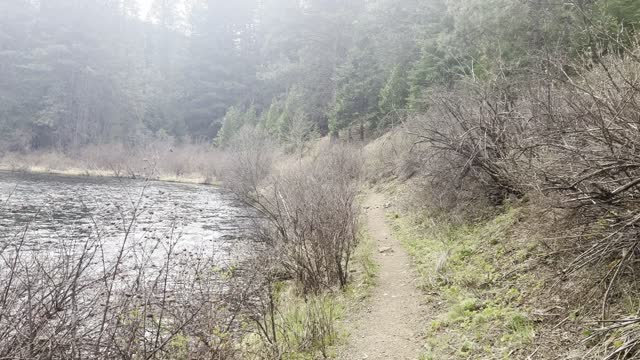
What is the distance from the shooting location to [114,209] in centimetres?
1997

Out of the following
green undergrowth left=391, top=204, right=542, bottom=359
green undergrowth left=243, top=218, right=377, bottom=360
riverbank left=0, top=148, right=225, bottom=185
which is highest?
green undergrowth left=391, top=204, right=542, bottom=359

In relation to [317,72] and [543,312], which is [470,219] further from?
[317,72]

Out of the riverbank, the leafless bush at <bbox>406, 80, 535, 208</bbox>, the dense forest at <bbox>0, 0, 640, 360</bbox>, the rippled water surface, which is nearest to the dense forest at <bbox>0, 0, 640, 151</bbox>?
the dense forest at <bbox>0, 0, 640, 360</bbox>

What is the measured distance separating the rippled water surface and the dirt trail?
3509 millimetres

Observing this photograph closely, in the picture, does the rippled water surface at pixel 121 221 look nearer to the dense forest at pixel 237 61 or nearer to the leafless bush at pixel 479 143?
the leafless bush at pixel 479 143

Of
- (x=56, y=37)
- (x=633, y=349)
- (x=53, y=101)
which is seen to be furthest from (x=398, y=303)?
(x=56, y=37)

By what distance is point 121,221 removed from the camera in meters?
17.2

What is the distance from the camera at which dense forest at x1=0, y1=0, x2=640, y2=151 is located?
1898 centimetres

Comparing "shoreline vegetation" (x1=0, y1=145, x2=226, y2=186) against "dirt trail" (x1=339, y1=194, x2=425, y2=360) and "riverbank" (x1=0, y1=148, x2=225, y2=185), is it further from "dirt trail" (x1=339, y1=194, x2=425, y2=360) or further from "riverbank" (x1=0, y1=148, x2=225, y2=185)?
"dirt trail" (x1=339, y1=194, x2=425, y2=360)

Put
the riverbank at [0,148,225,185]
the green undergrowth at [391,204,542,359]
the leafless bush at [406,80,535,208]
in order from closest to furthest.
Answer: the green undergrowth at [391,204,542,359]
the leafless bush at [406,80,535,208]
the riverbank at [0,148,225,185]

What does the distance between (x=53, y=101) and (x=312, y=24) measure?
3335cm

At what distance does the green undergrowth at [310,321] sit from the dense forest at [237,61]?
8763 mm

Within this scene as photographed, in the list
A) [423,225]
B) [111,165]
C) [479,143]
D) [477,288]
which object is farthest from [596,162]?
[111,165]

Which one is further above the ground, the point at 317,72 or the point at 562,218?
the point at 317,72
